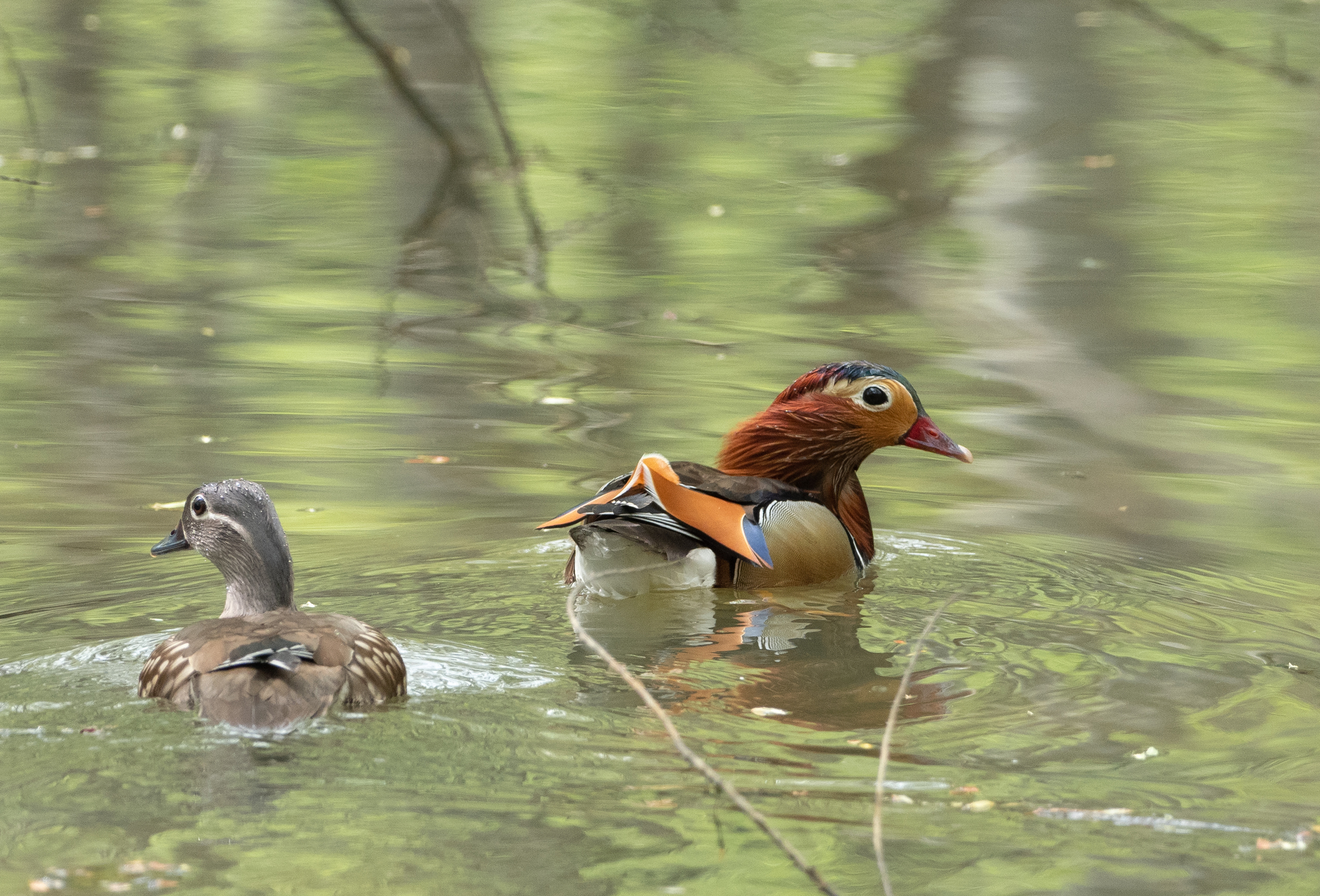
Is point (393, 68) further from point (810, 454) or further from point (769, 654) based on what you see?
point (769, 654)

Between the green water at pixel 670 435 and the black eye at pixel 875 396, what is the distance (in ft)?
2.33

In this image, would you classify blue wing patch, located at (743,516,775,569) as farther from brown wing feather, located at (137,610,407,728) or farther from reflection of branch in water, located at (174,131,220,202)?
reflection of branch in water, located at (174,131,220,202)

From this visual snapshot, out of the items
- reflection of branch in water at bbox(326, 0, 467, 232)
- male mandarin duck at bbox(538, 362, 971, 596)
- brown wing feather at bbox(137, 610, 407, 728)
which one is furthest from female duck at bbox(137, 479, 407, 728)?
reflection of branch in water at bbox(326, 0, 467, 232)

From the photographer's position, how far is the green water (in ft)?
15.8

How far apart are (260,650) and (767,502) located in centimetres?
311

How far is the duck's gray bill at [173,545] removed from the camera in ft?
21.0

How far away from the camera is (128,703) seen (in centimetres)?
551

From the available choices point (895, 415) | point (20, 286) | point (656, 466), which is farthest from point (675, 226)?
point (656, 466)

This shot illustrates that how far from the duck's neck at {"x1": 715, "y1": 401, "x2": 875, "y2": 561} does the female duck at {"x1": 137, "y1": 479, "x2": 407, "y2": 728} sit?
2.69 m

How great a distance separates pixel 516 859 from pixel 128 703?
1668mm

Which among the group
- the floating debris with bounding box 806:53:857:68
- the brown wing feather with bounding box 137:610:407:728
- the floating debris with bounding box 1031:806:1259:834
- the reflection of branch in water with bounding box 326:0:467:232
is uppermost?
the reflection of branch in water with bounding box 326:0:467:232

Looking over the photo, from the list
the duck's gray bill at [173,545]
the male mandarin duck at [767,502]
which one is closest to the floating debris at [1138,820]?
the male mandarin duck at [767,502]

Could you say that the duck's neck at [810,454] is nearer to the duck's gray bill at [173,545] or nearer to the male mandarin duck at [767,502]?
the male mandarin duck at [767,502]

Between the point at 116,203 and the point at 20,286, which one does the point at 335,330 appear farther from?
the point at 116,203
